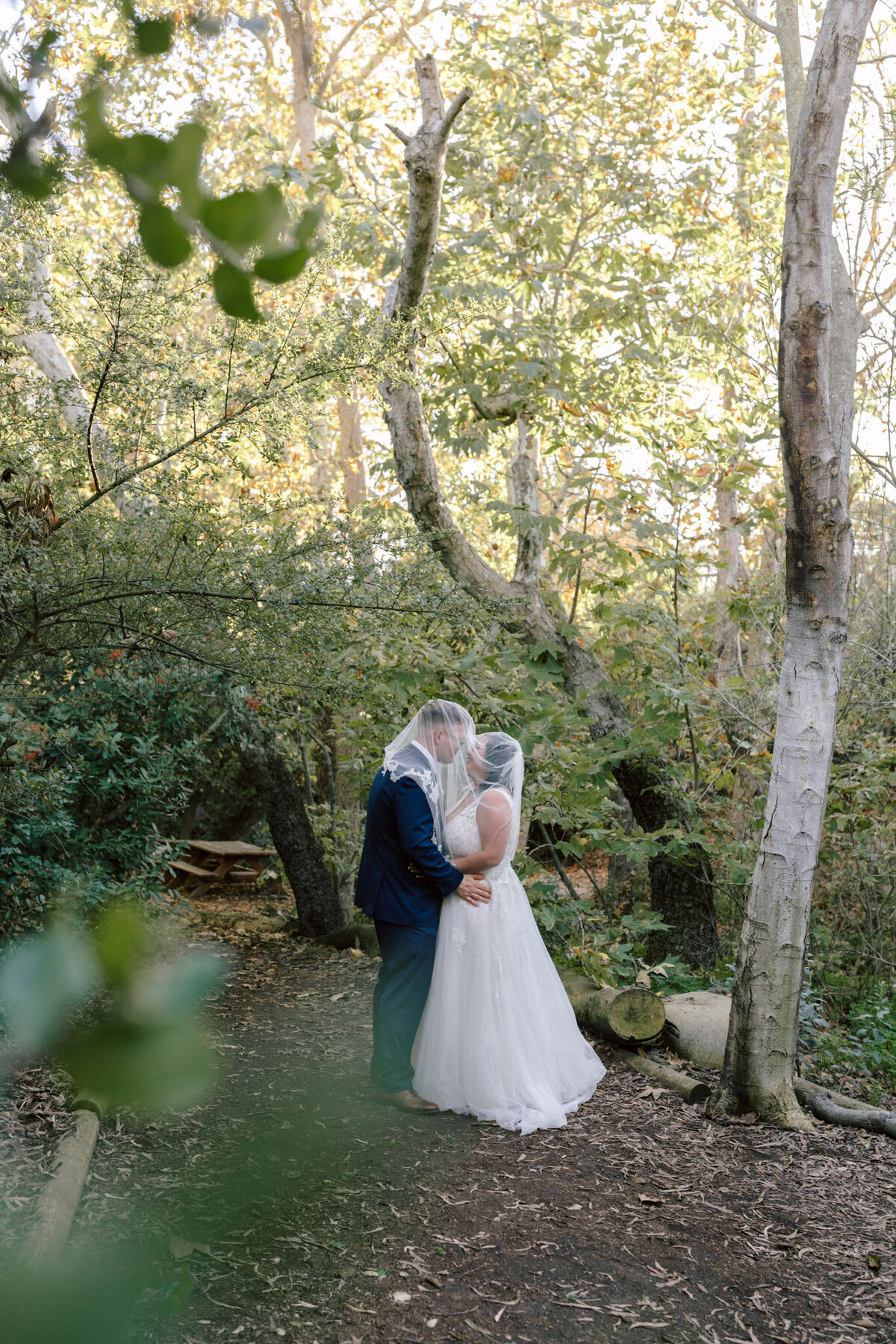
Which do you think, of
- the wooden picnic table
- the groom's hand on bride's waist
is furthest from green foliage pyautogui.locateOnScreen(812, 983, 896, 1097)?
the wooden picnic table

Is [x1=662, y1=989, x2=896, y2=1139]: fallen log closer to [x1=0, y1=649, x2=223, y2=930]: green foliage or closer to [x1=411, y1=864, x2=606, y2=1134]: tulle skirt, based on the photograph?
[x1=411, y1=864, x2=606, y2=1134]: tulle skirt

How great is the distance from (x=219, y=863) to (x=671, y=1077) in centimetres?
778

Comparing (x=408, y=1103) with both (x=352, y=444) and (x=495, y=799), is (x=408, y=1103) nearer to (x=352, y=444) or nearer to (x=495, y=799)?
(x=495, y=799)

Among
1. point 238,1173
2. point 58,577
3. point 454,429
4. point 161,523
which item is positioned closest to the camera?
point 238,1173

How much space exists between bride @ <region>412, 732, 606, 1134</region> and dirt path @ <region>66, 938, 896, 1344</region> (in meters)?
0.18

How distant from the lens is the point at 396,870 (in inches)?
200

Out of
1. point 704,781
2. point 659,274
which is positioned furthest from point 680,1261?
point 659,274

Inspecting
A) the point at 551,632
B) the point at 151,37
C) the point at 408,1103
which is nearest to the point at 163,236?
the point at 151,37

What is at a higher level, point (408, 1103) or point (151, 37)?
point (151, 37)

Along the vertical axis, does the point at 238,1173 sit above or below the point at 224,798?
above

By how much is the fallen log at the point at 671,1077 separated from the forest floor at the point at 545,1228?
0.47ft

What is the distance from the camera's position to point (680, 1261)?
140 inches

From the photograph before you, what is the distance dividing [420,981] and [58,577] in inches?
102

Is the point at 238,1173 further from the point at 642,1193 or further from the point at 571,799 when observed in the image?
the point at 571,799
